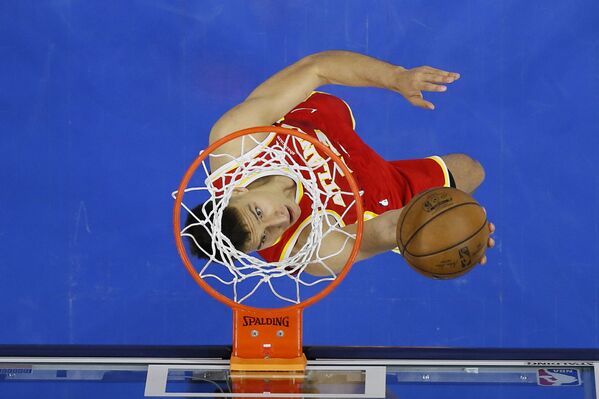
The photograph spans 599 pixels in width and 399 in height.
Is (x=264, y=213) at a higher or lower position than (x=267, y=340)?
higher

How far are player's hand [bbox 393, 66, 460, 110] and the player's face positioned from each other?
0.52 meters

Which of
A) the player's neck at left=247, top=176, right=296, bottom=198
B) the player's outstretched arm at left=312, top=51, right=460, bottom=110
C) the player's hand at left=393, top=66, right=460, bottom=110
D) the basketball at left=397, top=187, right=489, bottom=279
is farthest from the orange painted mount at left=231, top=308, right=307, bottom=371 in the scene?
the player's outstretched arm at left=312, top=51, right=460, bottom=110

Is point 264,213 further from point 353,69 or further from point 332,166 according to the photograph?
point 353,69

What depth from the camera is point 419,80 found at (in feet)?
10.9

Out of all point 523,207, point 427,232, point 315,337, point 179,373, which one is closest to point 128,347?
point 179,373

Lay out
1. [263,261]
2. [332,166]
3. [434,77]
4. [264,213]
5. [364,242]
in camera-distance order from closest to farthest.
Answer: [263,261] → [434,77] → [264,213] → [332,166] → [364,242]

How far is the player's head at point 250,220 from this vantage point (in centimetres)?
316

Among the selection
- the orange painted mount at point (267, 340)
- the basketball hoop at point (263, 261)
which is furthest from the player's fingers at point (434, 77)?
the orange painted mount at point (267, 340)

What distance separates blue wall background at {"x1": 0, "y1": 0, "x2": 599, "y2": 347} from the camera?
3.99 meters

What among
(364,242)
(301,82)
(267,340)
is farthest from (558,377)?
(301,82)

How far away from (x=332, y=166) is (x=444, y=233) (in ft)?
3.09

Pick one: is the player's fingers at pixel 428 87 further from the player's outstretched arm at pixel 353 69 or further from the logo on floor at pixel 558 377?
the logo on floor at pixel 558 377

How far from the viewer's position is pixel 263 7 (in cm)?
415

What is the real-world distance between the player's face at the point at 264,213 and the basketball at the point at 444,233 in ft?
1.97
